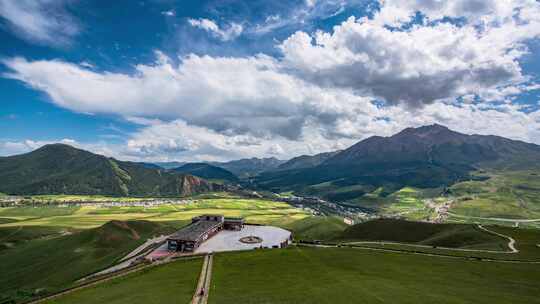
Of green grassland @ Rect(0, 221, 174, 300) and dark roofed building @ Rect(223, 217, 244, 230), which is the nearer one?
green grassland @ Rect(0, 221, 174, 300)

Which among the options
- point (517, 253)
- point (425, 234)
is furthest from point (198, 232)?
point (425, 234)

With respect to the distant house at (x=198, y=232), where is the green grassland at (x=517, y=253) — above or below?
below

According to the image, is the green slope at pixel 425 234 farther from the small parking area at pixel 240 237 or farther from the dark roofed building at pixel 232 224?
the dark roofed building at pixel 232 224

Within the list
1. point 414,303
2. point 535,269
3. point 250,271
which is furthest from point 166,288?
point 535,269

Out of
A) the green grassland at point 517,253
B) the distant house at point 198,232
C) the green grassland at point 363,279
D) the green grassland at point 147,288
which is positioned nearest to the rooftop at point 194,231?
the distant house at point 198,232

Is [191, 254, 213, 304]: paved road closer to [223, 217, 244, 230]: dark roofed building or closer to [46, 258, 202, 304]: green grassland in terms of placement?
[46, 258, 202, 304]: green grassland

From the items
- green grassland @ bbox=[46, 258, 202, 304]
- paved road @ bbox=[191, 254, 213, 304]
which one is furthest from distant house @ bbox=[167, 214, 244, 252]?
green grassland @ bbox=[46, 258, 202, 304]

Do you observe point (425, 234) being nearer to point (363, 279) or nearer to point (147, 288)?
point (363, 279)
